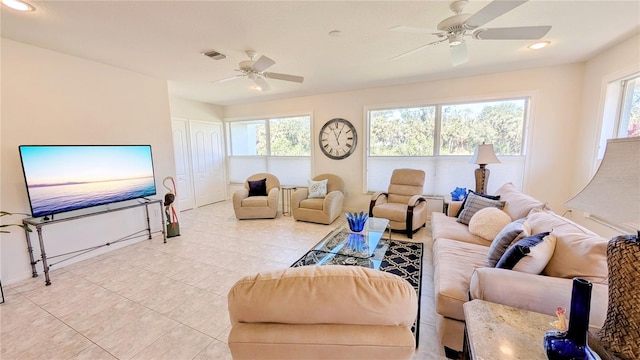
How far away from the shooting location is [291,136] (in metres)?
5.64

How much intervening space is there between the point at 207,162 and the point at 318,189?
3.11 metres

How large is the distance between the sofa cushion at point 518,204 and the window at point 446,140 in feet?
4.06

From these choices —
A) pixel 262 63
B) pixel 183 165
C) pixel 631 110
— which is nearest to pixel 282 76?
pixel 262 63

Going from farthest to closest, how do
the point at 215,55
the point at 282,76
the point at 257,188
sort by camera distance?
the point at 257,188 → the point at 282,76 → the point at 215,55

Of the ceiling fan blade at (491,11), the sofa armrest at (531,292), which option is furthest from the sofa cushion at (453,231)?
the ceiling fan blade at (491,11)

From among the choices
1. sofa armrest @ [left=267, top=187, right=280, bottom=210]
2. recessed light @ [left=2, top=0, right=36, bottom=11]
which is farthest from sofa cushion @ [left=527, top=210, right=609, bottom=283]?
recessed light @ [left=2, top=0, right=36, bottom=11]

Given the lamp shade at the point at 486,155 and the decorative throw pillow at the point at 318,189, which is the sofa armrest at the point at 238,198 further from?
the lamp shade at the point at 486,155

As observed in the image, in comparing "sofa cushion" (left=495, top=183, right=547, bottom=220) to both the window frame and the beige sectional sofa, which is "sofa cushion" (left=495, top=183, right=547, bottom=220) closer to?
the beige sectional sofa

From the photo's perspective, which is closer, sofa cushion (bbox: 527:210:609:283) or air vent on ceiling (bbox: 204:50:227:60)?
sofa cushion (bbox: 527:210:609:283)

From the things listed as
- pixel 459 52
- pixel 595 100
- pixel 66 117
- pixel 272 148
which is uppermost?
pixel 459 52

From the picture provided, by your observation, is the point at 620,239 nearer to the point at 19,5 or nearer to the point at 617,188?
the point at 617,188

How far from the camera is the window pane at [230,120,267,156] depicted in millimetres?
6031

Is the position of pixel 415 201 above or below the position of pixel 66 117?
below

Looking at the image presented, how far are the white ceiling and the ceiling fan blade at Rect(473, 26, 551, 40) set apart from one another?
0.25 meters
